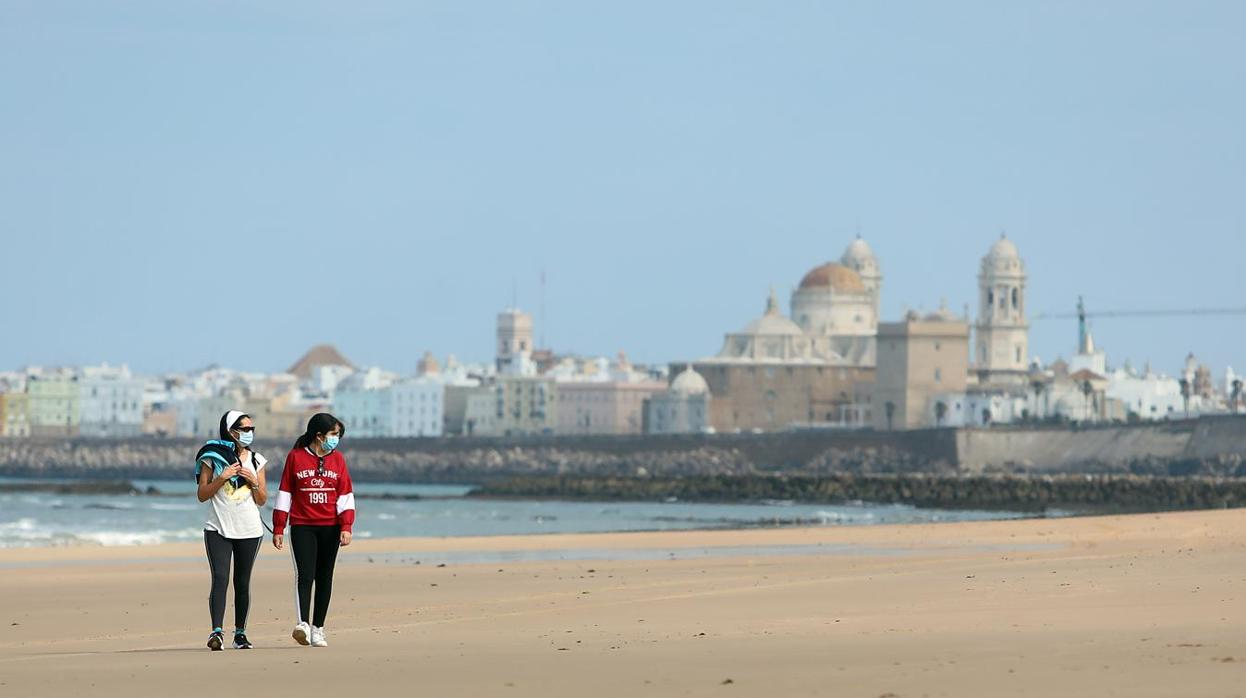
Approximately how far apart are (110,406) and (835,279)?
53748 millimetres

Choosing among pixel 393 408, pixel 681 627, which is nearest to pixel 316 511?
pixel 681 627

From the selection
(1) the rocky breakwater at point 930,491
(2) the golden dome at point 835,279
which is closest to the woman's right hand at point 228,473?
(1) the rocky breakwater at point 930,491

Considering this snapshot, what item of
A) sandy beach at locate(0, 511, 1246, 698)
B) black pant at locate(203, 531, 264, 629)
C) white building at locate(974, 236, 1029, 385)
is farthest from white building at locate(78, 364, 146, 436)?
black pant at locate(203, 531, 264, 629)

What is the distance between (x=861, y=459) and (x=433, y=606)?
89619 mm

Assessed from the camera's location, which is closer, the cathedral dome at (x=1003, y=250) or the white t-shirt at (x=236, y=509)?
the white t-shirt at (x=236, y=509)

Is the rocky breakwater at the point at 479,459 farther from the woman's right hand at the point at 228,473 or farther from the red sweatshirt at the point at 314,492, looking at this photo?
the woman's right hand at the point at 228,473

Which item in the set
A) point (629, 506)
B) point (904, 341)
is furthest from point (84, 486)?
point (904, 341)

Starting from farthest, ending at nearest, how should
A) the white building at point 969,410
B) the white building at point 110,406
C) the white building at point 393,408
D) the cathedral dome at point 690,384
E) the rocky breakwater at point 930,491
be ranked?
1. the white building at point 110,406
2. the white building at point 393,408
3. the cathedral dome at point 690,384
4. the white building at point 969,410
5. the rocky breakwater at point 930,491

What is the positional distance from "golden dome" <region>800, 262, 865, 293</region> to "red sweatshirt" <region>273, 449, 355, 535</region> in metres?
119

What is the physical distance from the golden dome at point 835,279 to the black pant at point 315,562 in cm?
11868

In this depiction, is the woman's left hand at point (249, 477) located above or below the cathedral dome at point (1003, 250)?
below

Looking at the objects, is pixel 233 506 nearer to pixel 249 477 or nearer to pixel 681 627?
pixel 249 477

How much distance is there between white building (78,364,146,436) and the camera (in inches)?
6186

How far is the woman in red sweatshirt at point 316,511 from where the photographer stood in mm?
11047
